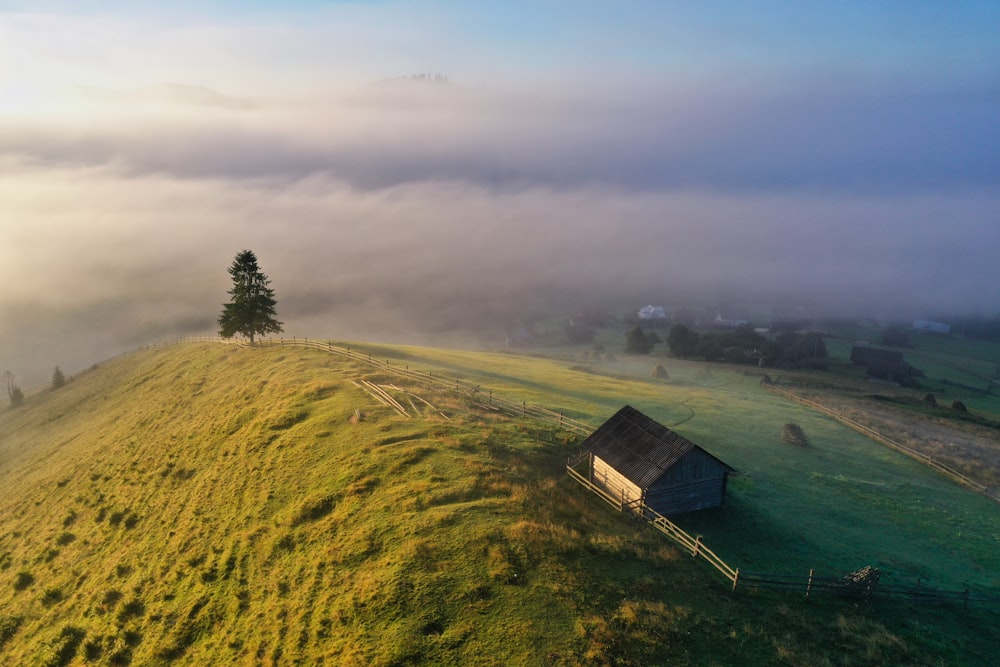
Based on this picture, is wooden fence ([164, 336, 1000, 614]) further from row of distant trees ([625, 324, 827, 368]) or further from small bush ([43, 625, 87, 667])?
row of distant trees ([625, 324, 827, 368])

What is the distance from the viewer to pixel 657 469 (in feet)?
110

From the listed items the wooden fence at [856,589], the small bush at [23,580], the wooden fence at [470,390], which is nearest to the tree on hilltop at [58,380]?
the wooden fence at [470,390]

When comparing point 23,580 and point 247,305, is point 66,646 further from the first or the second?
point 247,305

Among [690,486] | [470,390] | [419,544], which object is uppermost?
[470,390]

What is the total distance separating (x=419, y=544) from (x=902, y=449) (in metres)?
55.4

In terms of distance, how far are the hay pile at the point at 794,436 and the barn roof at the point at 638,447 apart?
74.5ft

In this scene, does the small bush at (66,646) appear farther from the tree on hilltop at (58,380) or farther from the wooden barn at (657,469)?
the tree on hilltop at (58,380)

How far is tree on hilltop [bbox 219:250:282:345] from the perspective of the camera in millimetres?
72500

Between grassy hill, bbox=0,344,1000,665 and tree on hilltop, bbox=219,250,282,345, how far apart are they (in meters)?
18.8

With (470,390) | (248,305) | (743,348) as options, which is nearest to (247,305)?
(248,305)

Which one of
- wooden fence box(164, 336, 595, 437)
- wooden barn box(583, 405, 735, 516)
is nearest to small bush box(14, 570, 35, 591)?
wooden fence box(164, 336, 595, 437)

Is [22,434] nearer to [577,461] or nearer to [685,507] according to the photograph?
[577,461]

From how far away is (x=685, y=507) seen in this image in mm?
34969

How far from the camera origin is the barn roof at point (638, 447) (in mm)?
33844
